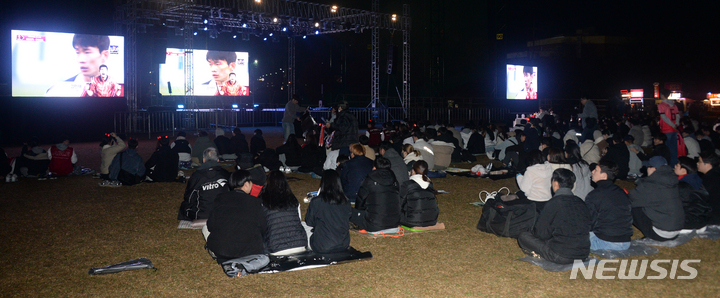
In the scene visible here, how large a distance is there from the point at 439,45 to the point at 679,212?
71.1 ft

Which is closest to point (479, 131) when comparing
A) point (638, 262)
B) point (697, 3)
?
point (638, 262)

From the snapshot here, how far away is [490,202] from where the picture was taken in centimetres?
593

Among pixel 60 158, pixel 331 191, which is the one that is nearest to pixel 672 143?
pixel 331 191

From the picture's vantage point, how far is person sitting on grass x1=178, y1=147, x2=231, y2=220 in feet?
18.8

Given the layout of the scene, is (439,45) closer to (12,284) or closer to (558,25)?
(558,25)

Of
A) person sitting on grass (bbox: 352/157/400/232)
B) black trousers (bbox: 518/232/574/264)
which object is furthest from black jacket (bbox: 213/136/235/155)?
black trousers (bbox: 518/232/574/264)

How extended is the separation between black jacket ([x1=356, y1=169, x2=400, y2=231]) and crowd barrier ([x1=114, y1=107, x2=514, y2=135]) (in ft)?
36.7

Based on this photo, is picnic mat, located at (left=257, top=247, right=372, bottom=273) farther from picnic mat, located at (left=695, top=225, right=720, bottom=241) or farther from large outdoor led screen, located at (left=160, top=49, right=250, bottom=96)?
large outdoor led screen, located at (left=160, top=49, right=250, bottom=96)

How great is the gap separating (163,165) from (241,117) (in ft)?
49.4

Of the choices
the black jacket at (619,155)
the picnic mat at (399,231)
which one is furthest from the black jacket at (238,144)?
the black jacket at (619,155)

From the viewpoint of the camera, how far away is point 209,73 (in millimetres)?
21953

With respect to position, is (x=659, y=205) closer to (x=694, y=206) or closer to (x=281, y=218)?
(x=694, y=206)

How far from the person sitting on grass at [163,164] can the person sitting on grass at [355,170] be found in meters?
3.89

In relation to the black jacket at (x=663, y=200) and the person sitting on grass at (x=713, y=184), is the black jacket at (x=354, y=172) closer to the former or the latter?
the black jacket at (x=663, y=200)
